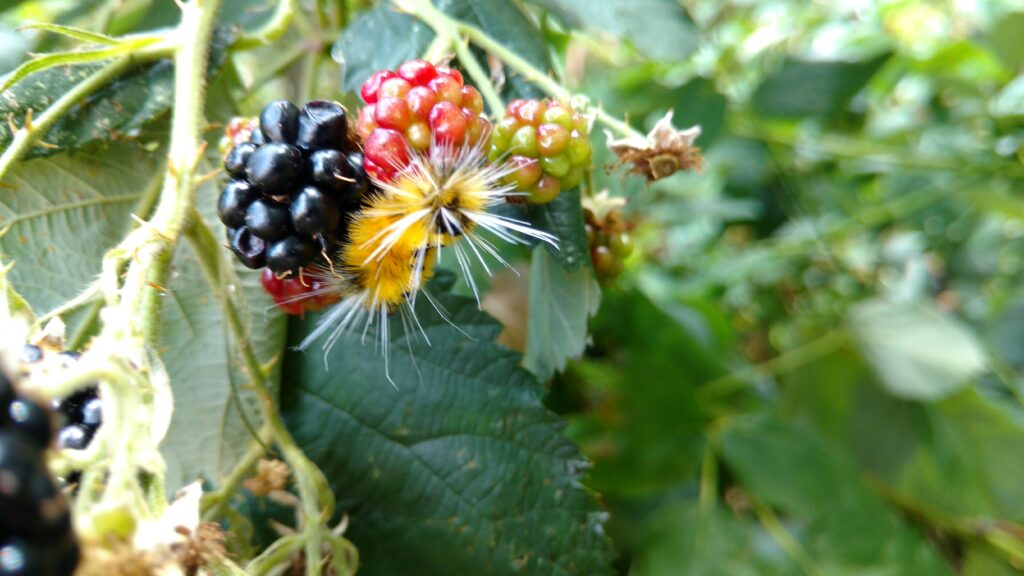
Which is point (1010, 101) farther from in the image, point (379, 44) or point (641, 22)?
point (379, 44)

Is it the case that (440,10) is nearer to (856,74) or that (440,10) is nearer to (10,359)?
(10,359)

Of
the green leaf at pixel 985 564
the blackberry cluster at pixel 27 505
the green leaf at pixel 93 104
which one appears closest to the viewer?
the blackberry cluster at pixel 27 505

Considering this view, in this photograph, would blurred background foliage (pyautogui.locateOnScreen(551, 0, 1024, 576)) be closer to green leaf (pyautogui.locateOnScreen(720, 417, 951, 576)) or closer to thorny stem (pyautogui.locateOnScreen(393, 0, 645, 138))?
green leaf (pyautogui.locateOnScreen(720, 417, 951, 576))

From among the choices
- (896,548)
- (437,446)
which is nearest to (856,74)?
(896,548)

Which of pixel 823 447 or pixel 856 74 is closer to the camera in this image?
pixel 823 447

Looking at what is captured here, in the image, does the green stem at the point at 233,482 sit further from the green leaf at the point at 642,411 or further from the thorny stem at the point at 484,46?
the green leaf at the point at 642,411

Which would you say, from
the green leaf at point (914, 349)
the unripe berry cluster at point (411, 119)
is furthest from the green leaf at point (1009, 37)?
the unripe berry cluster at point (411, 119)
